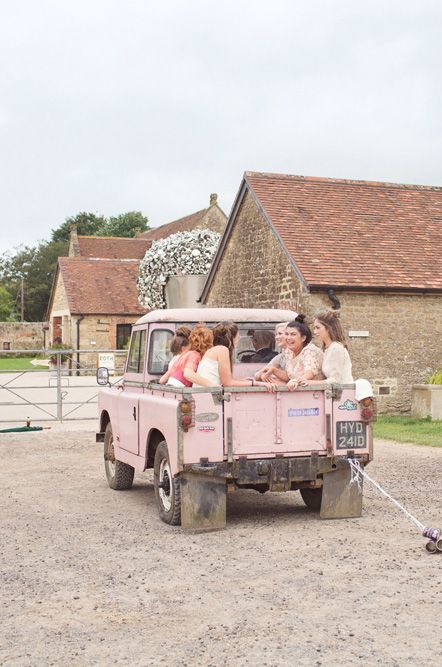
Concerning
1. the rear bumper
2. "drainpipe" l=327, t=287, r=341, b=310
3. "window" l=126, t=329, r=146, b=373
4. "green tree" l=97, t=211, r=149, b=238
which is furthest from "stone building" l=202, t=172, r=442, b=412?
"green tree" l=97, t=211, r=149, b=238

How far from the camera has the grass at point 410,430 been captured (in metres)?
15.8

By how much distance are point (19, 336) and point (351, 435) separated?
61.0 meters

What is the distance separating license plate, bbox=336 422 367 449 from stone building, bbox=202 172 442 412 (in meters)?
11.7

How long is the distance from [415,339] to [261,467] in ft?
44.6

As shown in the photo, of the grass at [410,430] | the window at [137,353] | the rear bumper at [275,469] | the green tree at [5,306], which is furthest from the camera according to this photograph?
the green tree at [5,306]

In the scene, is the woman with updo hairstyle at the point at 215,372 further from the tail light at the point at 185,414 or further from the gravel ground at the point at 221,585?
the gravel ground at the point at 221,585

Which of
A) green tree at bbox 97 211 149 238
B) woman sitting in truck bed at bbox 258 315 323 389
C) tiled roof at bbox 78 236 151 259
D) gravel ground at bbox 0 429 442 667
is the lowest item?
gravel ground at bbox 0 429 442 667

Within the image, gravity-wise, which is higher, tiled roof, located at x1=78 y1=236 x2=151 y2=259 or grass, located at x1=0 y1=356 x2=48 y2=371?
tiled roof, located at x1=78 y1=236 x2=151 y2=259

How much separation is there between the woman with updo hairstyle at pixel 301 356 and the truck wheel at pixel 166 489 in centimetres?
141

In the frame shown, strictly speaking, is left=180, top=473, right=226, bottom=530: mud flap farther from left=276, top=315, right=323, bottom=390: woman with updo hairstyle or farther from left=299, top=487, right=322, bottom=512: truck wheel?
left=299, top=487, right=322, bottom=512: truck wheel

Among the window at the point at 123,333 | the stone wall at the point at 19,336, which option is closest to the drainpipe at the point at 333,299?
the window at the point at 123,333

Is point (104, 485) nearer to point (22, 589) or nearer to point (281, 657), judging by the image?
point (22, 589)

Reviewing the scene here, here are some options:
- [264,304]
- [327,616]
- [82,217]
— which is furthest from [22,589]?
[82,217]

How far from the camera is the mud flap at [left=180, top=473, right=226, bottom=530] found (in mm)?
8148
